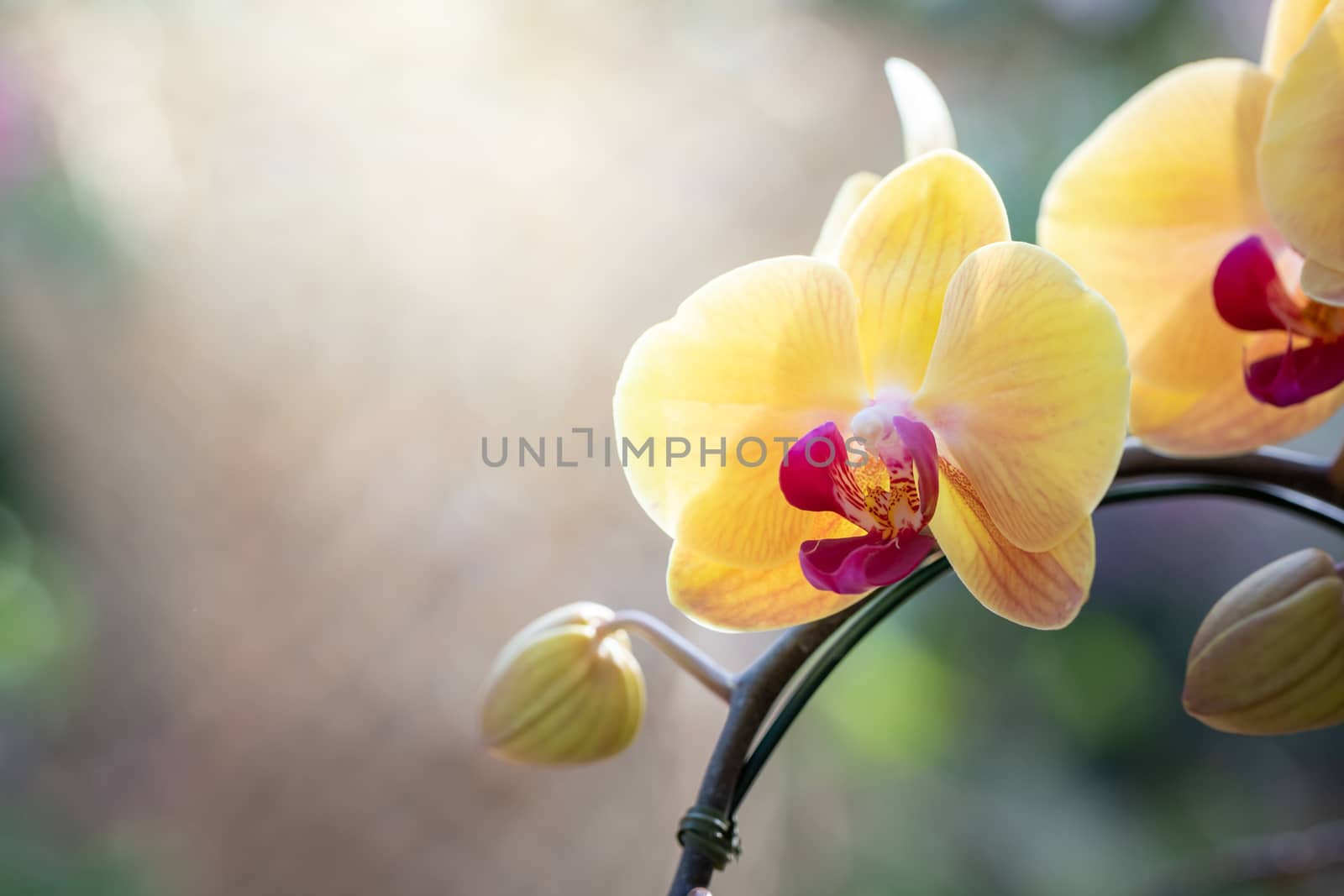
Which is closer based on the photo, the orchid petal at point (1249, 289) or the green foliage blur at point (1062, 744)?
the orchid petal at point (1249, 289)

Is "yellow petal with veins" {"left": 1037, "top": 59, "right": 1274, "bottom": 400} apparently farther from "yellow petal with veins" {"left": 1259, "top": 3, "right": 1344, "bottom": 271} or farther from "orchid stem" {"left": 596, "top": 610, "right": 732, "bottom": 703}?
"orchid stem" {"left": 596, "top": 610, "right": 732, "bottom": 703}

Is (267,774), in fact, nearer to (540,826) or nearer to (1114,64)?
(540,826)

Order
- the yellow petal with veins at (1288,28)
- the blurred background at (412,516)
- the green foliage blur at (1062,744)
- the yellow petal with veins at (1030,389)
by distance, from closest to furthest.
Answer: the yellow petal with veins at (1030,389)
the yellow petal with veins at (1288,28)
the blurred background at (412,516)
the green foliage blur at (1062,744)

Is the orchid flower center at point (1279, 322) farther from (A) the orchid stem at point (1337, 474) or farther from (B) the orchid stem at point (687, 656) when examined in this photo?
(B) the orchid stem at point (687, 656)

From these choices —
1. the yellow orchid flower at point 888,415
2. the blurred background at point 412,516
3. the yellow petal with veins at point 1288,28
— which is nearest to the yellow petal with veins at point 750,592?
the yellow orchid flower at point 888,415

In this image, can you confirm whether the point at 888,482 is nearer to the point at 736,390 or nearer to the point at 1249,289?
the point at 736,390

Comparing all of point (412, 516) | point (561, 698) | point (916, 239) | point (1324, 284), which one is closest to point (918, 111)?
point (916, 239)
